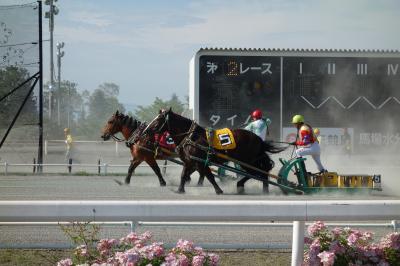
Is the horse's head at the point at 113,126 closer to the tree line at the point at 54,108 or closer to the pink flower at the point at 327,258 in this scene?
the tree line at the point at 54,108

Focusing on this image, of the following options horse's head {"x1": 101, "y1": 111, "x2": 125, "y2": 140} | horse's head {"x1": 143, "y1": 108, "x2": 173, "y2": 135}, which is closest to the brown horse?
horse's head {"x1": 101, "y1": 111, "x2": 125, "y2": 140}

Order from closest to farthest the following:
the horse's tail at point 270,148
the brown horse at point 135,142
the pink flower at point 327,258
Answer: the pink flower at point 327,258 < the horse's tail at point 270,148 < the brown horse at point 135,142

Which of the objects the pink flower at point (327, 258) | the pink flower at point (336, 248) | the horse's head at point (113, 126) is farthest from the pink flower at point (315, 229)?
the horse's head at point (113, 126)

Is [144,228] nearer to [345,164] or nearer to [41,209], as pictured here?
[41,209]

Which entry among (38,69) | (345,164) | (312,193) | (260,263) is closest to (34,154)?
(38,69)

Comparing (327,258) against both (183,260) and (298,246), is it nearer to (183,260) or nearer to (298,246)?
(298,246)

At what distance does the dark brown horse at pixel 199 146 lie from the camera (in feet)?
42.9

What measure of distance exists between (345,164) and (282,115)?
273 cm

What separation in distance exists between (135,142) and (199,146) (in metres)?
2.68

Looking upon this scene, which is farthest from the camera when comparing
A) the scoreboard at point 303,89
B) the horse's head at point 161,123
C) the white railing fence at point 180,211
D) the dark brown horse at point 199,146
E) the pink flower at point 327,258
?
the scoreboard at point 303,89

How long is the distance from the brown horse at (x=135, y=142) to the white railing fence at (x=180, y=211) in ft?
32.3

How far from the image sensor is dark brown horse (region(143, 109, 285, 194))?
42.9ft

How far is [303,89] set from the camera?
2019 cm

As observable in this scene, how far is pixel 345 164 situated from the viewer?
67.8 ft
